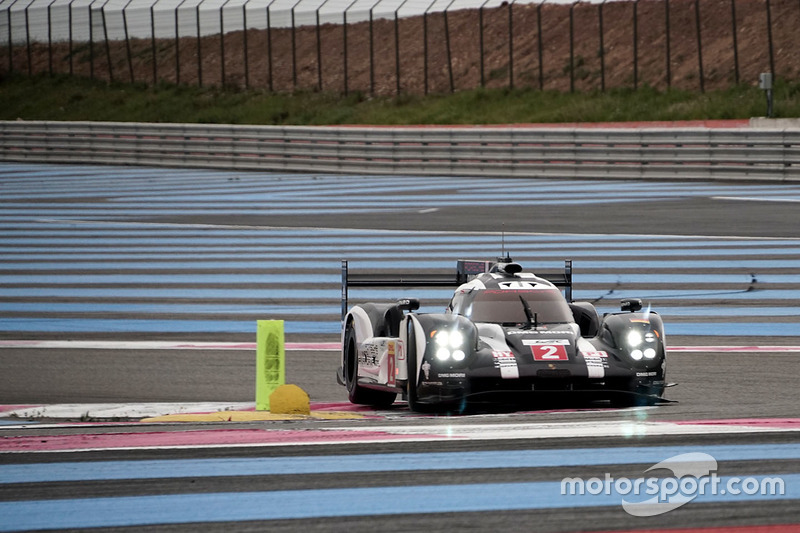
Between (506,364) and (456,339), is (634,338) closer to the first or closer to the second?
Result: (506,364)

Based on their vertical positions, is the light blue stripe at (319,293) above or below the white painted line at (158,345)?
above

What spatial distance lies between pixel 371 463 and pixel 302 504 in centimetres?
88

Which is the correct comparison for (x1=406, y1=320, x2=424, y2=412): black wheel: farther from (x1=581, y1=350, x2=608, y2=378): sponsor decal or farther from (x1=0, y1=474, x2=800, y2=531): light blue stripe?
(x1=0, y1=474, x2=800, y2=531): light blue stripe

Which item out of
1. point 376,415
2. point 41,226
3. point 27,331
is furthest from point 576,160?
point 376,415

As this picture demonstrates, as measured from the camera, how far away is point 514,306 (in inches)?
376

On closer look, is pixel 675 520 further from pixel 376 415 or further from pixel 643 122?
pixel 643 122

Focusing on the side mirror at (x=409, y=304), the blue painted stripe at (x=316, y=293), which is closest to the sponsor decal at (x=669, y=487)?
the side mirror at (x=409, y=304)

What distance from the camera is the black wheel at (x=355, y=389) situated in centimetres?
967

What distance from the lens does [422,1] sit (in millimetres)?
57219

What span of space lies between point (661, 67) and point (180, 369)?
4979 centimetres

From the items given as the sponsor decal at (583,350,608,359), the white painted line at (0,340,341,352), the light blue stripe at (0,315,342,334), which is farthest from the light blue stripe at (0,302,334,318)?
the sponsor decal at (583,350,608,359)

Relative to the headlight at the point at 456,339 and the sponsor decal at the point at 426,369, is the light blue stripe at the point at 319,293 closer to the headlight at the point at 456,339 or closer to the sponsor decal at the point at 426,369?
the headlight at the point at 456,339

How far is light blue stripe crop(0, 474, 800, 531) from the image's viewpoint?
5.45 meters

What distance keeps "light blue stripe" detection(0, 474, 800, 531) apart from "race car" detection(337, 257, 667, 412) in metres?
2.67
